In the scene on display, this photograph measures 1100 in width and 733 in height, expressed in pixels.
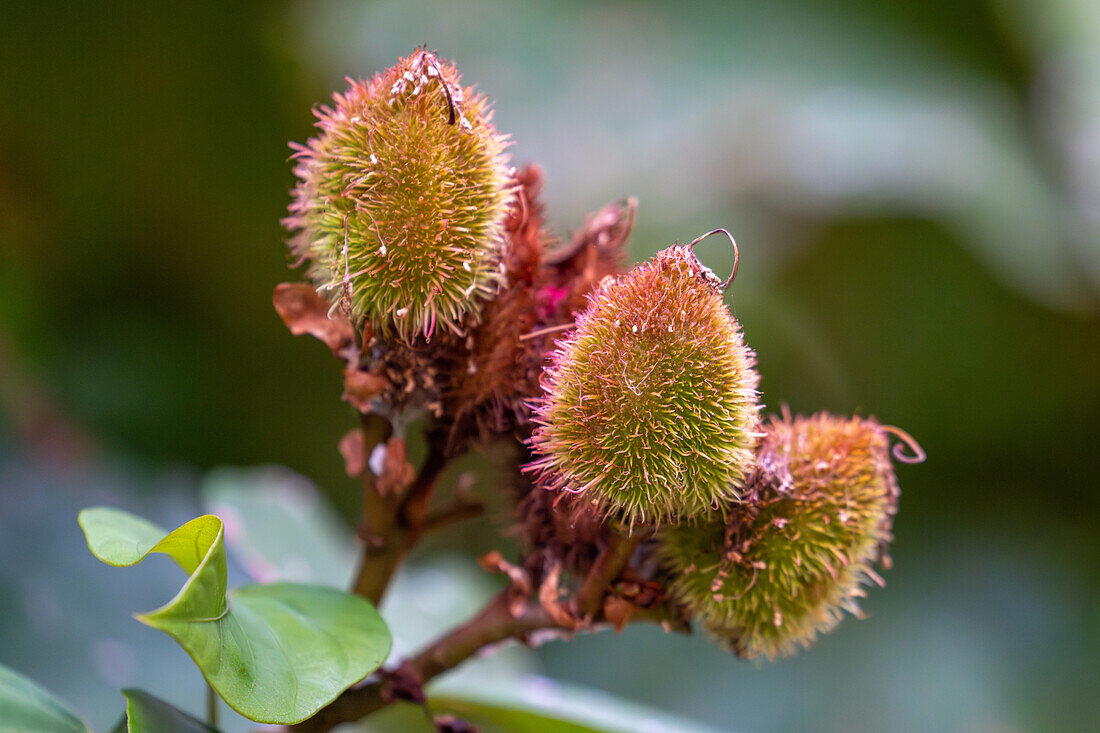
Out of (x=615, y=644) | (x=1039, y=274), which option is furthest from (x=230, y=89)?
(x=1039, y=274)

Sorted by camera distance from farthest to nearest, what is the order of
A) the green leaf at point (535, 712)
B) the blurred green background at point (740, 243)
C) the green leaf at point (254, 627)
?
the blurred green background at point (740, 243)
the green leaf at point (535, 712)
the green leaf at point (254, 627)

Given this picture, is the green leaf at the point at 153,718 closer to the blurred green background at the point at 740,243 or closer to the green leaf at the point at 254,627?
the green leaf at the point at 254,627

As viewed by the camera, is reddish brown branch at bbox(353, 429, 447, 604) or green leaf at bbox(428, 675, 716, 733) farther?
green leaf at bbox(428, 675, 716, 733)

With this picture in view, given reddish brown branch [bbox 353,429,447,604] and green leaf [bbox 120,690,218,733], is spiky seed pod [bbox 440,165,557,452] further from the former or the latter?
green leaf [bbox 120,690,218,733]

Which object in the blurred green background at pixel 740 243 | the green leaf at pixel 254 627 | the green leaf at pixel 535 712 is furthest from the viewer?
the blurred green background at pixel 740 243

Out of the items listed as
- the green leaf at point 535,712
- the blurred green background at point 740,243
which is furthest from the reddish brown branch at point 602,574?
the blurred green background at point 740,243

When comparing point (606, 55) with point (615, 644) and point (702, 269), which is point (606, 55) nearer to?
point (615, 644)

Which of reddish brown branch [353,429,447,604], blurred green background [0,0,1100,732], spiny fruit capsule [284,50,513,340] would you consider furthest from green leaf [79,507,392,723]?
blurred green background [0,0,1100,732]
